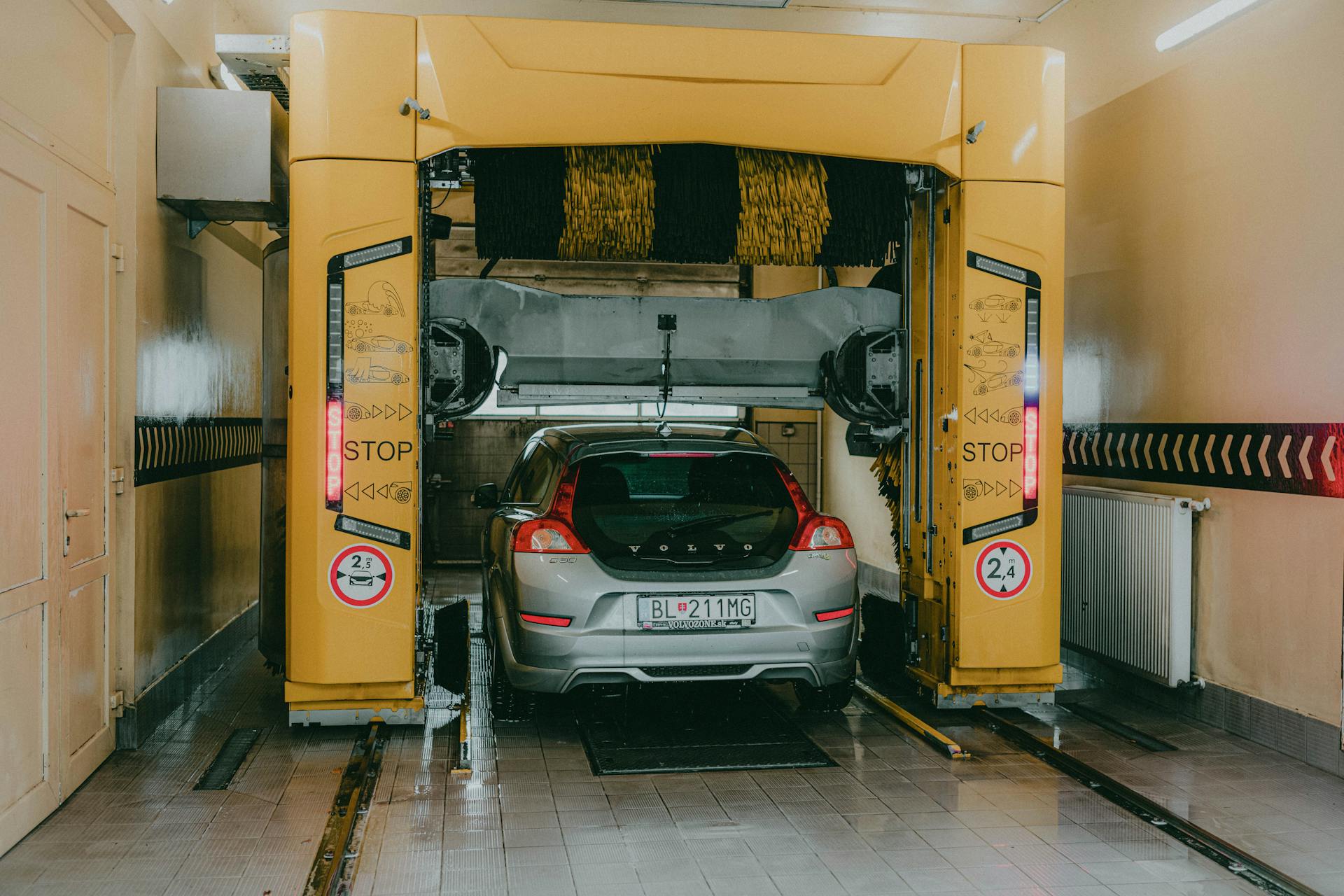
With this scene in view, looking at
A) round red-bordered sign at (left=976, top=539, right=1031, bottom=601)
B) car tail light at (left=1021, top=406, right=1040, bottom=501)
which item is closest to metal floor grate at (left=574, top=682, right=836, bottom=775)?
round red-bordered sign at (left=976, top=539, right=1031, bottom=601)

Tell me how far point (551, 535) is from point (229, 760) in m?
1.73

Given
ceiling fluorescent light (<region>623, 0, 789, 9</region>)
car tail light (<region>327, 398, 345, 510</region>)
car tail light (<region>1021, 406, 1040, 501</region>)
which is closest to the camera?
car tail light (<region>327, 398, 345, 510</region>)

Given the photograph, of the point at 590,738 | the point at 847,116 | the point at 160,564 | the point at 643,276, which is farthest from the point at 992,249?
the point at 643,276

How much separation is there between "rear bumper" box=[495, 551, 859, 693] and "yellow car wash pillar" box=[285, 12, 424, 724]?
67cm

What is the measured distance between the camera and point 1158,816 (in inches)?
165

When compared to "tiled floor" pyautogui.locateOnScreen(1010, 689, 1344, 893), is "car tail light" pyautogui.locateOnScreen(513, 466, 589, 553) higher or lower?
higher

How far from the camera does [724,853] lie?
3.80 metres

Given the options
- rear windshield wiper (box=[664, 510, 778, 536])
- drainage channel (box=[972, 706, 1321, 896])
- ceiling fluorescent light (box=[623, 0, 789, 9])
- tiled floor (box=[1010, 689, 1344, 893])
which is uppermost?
ceiling fluorescent light (box=[623, 0, 789, 9])

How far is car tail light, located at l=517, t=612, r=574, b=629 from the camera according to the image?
4.86 m

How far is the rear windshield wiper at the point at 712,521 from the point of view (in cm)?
510

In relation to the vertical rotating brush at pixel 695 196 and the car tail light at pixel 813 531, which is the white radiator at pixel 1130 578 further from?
the vertical rotating brush at pixel 695 196

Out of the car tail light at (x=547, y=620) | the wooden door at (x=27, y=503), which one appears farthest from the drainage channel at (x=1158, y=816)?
the wooden door at (x=27, y=503)

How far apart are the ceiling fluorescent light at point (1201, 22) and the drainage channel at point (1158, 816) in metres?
3.36

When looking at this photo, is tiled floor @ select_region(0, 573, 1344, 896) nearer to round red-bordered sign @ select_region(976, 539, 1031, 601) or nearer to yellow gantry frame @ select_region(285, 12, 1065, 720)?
yellow gantry frame @ select_region(285, 12, 1065, 720)
